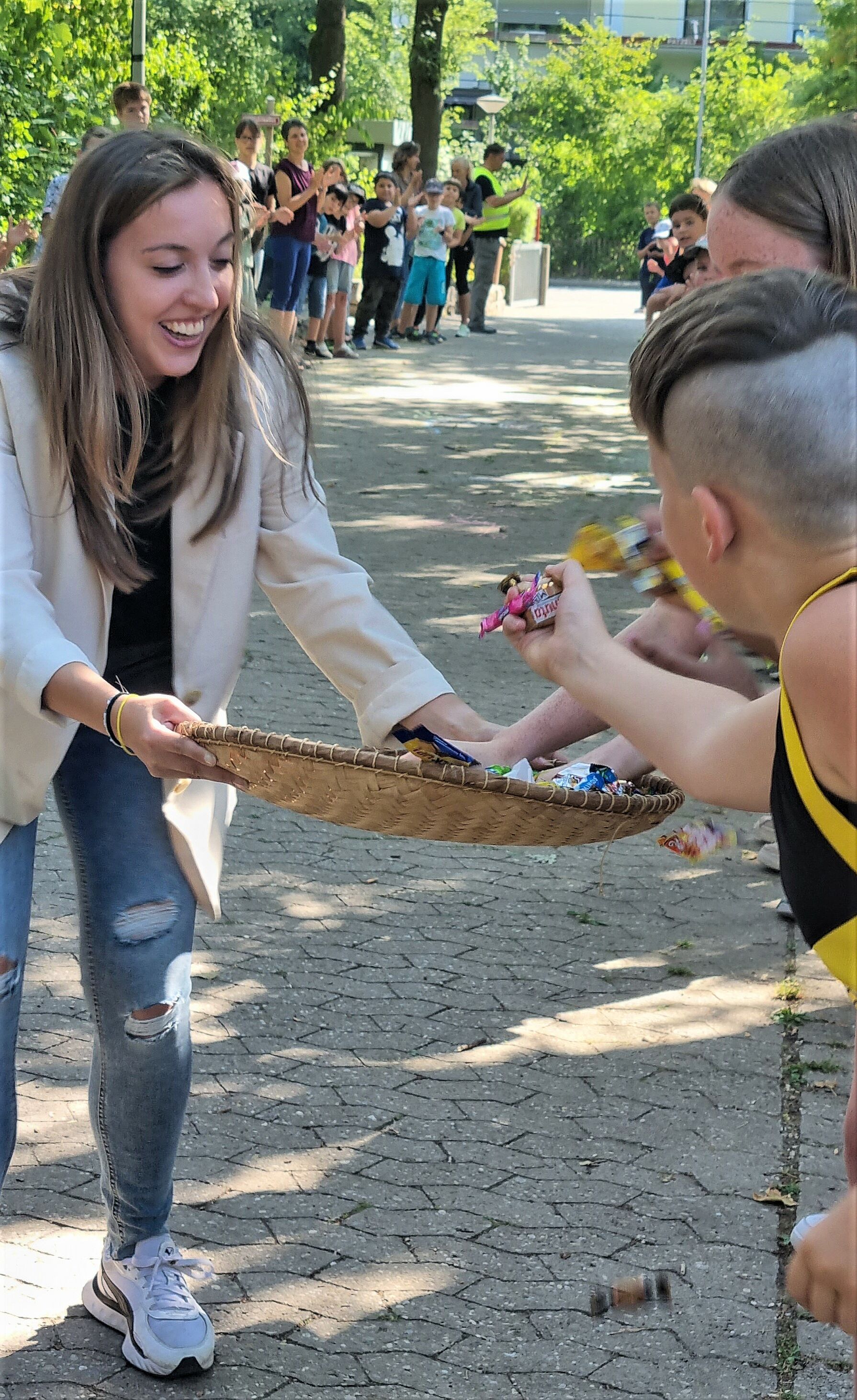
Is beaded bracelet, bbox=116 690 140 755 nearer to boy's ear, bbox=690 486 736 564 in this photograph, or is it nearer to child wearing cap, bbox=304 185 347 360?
boy's ear, bbox=690 486 736 564

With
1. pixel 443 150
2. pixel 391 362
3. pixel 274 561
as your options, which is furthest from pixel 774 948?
pixel 443 150

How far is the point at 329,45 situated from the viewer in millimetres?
25031

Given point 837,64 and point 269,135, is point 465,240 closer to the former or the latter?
point 269,135

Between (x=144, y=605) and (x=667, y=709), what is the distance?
1.20 m

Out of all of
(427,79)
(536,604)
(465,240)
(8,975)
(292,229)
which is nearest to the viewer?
(536,604)

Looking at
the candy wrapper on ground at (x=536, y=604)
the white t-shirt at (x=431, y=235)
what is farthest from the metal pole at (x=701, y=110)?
the candy wrapper on ground at (x=536, y=604)

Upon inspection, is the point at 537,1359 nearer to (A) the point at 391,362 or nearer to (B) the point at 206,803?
(B) the point at 206,803

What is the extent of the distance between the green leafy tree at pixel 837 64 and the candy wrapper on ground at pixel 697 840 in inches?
Answer: 682

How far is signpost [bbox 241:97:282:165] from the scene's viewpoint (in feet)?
50.4

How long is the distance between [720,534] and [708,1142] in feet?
8.64

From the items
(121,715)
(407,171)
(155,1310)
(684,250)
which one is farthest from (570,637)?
(407,171)

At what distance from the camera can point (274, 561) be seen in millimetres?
3217

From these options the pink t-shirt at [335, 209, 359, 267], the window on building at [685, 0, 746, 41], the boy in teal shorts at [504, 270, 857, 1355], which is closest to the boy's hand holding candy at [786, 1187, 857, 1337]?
the boy in teal shorts at [504, 270, 857, 1355]

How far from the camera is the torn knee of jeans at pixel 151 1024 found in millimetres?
2998
